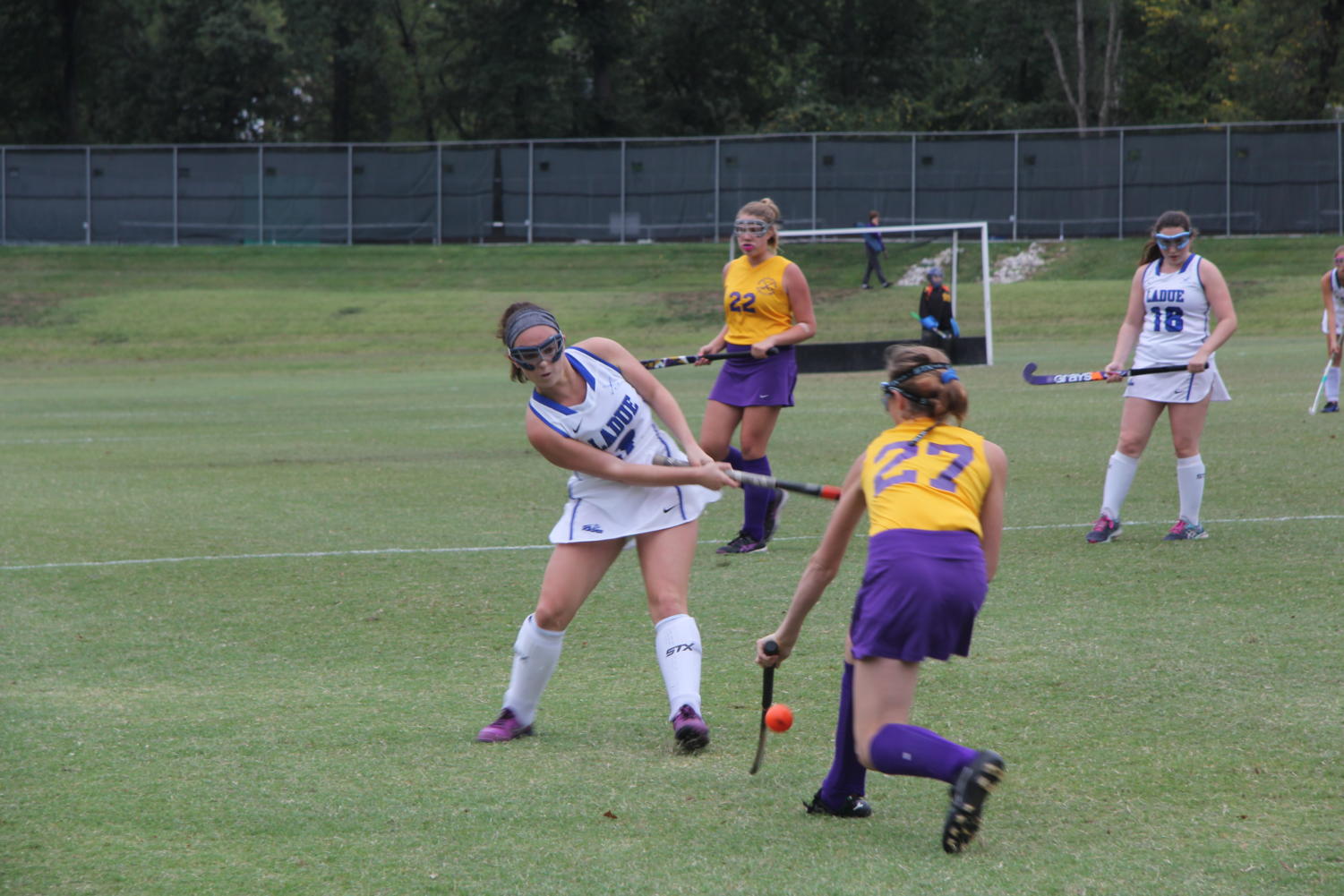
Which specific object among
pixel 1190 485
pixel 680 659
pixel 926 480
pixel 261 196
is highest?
pixel 261 196

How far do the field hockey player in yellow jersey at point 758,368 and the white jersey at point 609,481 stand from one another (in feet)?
12.0

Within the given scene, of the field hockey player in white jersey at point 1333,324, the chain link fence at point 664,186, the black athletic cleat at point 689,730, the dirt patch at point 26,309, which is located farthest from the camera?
the chain link fence at point 664,186

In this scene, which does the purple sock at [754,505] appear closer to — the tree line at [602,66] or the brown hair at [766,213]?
the brown hair at [766,213]

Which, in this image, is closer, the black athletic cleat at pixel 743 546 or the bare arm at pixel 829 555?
the bare arm at pixel 829 555

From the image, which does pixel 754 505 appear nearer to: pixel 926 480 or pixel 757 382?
pixel 757 382

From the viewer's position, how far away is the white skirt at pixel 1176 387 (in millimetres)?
8852

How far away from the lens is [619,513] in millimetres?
5262

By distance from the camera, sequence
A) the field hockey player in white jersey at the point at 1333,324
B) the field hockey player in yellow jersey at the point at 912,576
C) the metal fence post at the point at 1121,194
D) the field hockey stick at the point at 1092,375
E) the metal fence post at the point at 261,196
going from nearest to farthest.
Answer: the field hockey player in yellow jersey at the point at 912,576, the field hockey stick at the point at 1092,375, the field hockey player in white jersey at the point at 1333,324, the metal fence post at the point at 1121,194, the metal fence post at the point at 261,196

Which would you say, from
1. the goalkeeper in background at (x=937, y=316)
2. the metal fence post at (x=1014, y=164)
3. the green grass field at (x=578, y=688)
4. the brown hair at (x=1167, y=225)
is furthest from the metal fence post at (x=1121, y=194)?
the brown hair at (x=1167, y=225)

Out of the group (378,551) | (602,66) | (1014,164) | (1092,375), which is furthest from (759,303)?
(602,66)

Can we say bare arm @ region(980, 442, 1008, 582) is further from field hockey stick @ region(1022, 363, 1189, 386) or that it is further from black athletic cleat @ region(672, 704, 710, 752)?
field hockey stick @ region(1022, 363, 1189, 386)

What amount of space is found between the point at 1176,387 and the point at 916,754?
562 cm

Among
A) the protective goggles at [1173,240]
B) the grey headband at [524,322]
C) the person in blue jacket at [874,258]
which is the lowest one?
the grey headband at [524,322]

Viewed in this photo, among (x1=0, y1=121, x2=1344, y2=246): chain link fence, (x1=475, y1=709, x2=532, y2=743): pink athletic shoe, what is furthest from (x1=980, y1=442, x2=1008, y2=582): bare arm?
(x1=0, y1=121, x2=1344, y2=246): chain link fence
